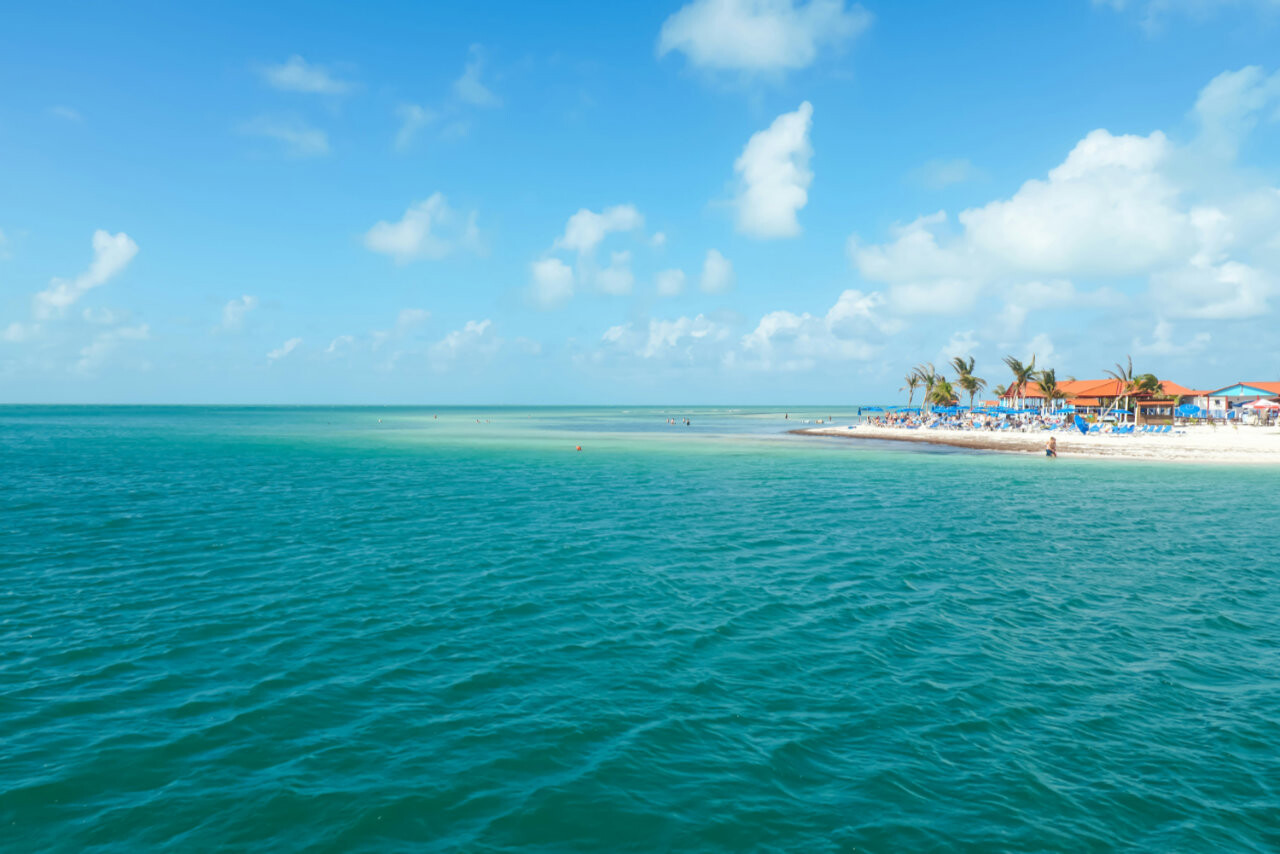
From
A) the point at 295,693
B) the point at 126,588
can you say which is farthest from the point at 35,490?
the point at 295,693

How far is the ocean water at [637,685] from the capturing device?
7.59 meters

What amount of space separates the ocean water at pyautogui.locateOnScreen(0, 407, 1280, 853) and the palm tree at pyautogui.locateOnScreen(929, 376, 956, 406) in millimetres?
84834

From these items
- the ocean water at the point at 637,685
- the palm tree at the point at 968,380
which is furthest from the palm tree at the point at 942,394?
the ocean water at the point at 637,685

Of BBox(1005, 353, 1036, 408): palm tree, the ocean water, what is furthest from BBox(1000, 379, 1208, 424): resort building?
the ocean water

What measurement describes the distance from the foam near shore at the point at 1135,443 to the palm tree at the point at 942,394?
24.5m

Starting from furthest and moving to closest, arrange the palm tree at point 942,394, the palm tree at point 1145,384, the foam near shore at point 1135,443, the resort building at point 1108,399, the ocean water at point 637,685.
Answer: the palm tree at point 942,394 → the resort building at point 1108,399 → the palm tree at point 1145,384 → the foam near shore at point 1135,443 → the ocean water at point 637,685

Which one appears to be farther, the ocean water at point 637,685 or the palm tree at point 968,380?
the palm tree at point 968,380

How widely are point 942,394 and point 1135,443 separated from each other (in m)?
44.8

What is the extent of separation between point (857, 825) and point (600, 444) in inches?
2616

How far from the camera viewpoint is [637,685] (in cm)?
1101

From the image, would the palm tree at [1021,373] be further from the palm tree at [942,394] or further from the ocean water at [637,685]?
the ocean water at [637,685]

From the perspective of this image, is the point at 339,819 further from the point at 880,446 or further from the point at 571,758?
Result: the point at 880,446

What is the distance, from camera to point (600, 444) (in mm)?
73500

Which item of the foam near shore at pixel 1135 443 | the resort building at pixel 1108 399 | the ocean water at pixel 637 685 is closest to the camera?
the ocean water at pixel 637 685
